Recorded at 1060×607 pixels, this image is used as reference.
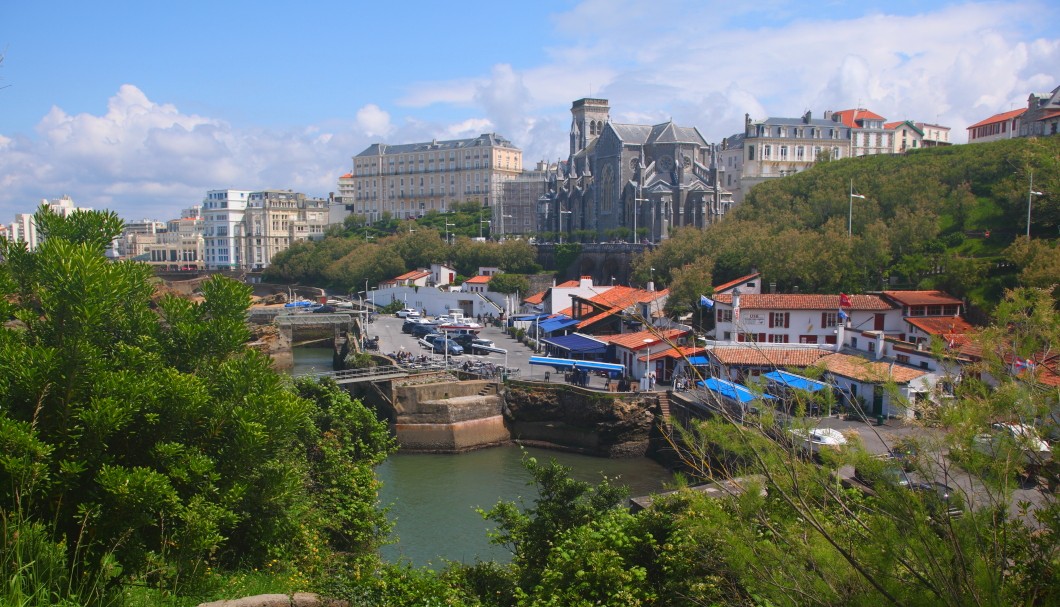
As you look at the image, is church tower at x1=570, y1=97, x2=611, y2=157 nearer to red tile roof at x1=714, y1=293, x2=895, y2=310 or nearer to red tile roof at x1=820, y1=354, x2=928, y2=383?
red tile roof at x1=714, y1=293, x2=895, y2=310

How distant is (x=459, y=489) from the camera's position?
79.5ft

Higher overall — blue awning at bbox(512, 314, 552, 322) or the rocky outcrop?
blue awning at bbox(512, 314, 552, 322)

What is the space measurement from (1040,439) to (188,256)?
138 m

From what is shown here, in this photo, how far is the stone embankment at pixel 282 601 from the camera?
8.89m

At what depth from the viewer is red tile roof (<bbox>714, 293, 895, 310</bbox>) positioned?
3169 cm

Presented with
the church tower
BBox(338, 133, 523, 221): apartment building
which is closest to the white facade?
BBox(338, 133, 523, 221): apartment building

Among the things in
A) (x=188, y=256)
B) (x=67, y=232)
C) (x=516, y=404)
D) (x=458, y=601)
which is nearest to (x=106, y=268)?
(x=67, y=232)

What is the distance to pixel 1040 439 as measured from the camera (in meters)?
7.06

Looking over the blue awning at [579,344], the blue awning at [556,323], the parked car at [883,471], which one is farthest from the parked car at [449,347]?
the parked car at [883,471]

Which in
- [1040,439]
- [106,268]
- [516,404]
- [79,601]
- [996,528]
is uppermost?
[106,268]

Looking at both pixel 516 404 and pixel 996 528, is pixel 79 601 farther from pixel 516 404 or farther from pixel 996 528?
pixel 516 404

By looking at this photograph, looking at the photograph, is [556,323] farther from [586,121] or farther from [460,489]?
[586,121]

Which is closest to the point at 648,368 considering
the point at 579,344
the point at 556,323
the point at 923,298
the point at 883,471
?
the point at 579,344

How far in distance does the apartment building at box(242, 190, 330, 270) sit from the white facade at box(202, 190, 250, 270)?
114 inches
